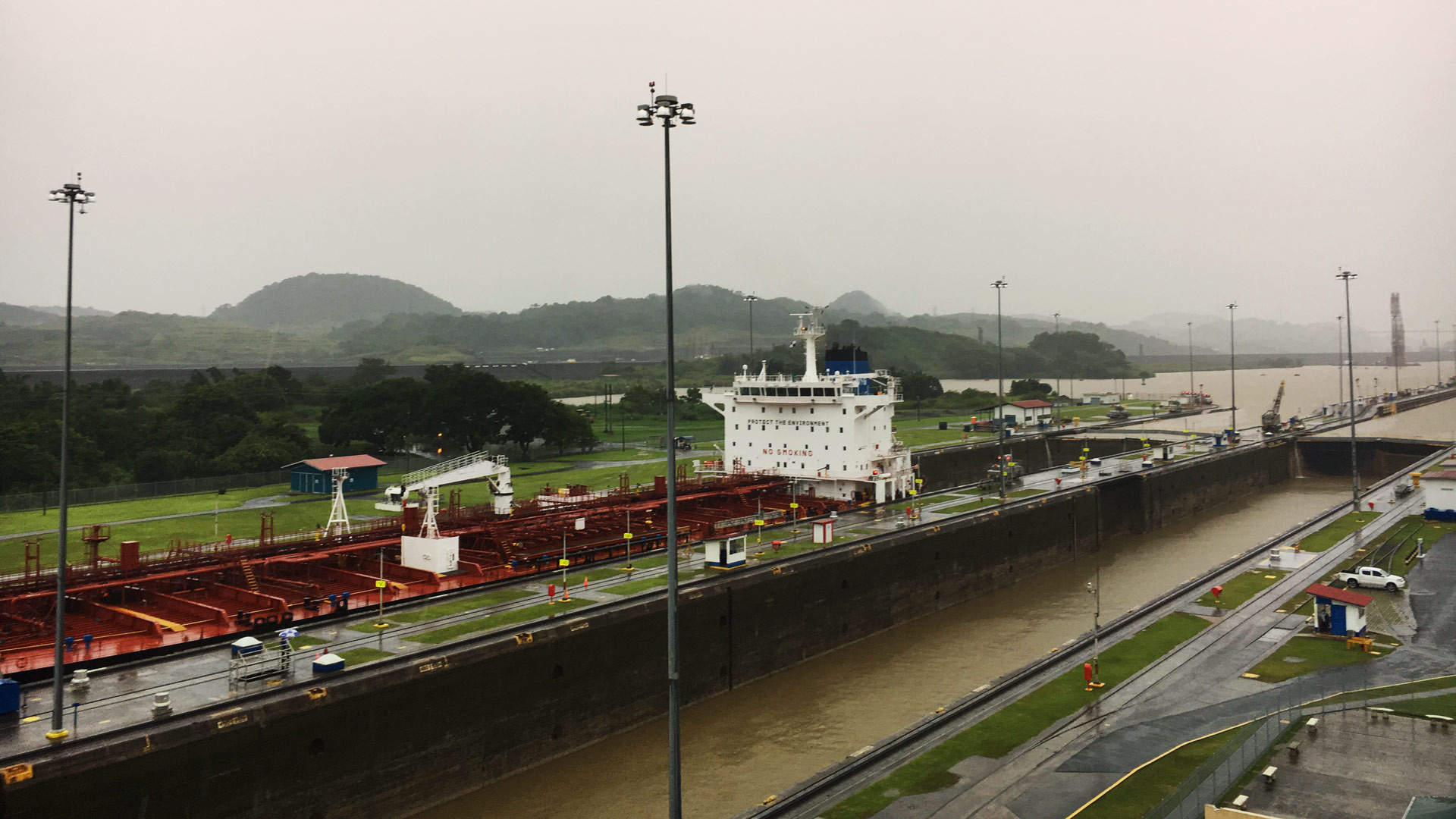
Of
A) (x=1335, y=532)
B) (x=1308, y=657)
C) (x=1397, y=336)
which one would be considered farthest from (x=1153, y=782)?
(x=1397, y=336)

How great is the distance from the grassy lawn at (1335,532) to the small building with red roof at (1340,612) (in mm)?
15417

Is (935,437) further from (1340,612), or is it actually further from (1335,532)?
(1340,612)

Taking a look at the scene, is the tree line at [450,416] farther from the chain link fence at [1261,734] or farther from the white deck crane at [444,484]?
the chain link fence at [1261,734]

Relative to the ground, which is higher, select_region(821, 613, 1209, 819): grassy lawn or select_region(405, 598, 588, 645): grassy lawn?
select_region(405, 598, 588, 645): grassy lawn

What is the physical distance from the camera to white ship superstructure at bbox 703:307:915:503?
140ft

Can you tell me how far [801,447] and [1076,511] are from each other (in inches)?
614

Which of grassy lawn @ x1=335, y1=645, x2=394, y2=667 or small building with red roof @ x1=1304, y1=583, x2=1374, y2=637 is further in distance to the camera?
small building with red roof @ x1=1304, y1=583, x2=1374, y2=637

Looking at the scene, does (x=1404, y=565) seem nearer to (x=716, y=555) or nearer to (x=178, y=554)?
(x=716, y=555)

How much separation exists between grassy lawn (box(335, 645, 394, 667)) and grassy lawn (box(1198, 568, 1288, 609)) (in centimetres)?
2605

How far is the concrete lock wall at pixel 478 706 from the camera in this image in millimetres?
14820

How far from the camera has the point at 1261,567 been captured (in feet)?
121

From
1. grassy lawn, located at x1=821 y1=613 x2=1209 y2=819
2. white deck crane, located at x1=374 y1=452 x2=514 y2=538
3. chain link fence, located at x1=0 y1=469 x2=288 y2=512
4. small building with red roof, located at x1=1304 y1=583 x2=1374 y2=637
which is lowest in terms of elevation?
grassy lawn, located at x1=821 y1=613 x2=1209 y2=819

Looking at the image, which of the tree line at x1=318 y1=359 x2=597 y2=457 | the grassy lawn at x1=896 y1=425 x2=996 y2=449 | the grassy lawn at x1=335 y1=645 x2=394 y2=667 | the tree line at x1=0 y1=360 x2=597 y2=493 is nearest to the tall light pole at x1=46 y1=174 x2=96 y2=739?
the grassy lawn at x1=335 y1=645 x2=394 y2=667

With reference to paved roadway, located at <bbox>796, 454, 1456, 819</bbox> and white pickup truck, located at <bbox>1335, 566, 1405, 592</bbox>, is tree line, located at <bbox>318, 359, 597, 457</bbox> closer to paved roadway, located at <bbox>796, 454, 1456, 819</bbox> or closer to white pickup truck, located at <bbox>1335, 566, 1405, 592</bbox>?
paved roadway, located at <bbox>796, 454, 1456, 819</bbox>
